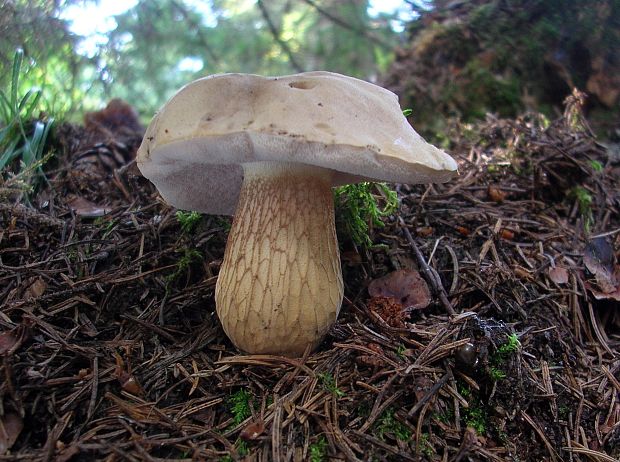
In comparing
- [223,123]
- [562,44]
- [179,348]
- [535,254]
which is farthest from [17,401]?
[562,44]

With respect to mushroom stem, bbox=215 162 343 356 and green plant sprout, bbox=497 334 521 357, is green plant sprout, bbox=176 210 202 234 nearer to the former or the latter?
mushroom stem, bbox=215 162 343 356

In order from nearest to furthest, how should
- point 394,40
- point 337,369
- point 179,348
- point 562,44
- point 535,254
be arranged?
point 337,369 < point 179,348 < point 535,254 < point 562,44 < point 394,40

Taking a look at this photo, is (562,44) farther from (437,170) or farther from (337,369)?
(337,369)

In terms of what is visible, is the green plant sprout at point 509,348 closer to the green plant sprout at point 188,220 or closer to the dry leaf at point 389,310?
the dry leaf at point 389,310

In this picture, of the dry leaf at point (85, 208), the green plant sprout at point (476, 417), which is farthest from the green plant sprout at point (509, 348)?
the dry leaf at point (85, 208)

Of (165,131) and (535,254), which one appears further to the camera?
(535,254)

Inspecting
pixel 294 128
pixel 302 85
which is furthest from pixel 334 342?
pixel 302 85

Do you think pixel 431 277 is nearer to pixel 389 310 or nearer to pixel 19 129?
pixel 389 310
